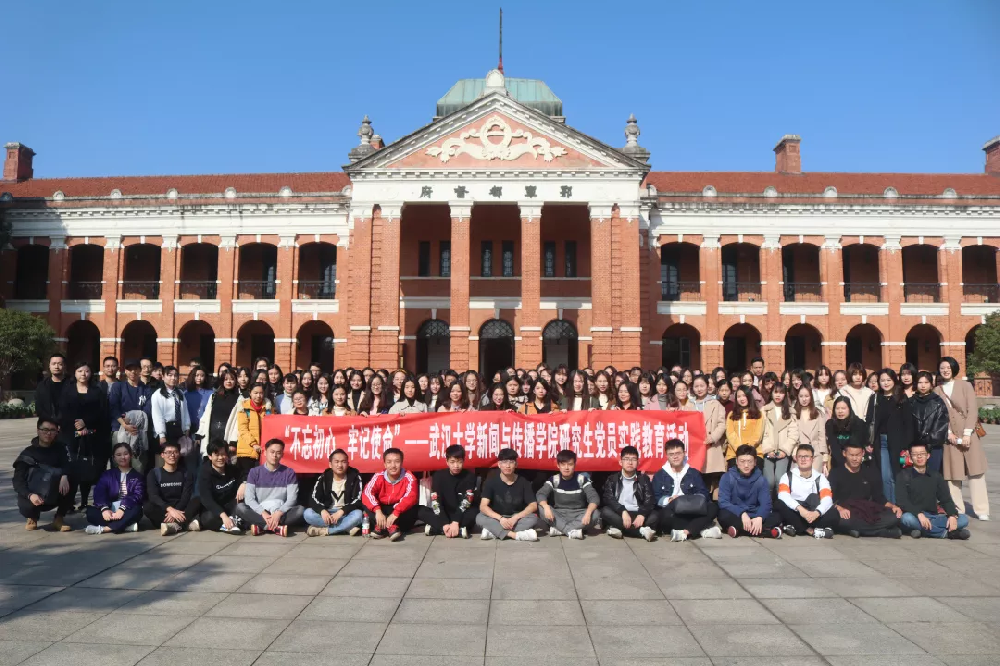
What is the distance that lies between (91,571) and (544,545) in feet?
14.8

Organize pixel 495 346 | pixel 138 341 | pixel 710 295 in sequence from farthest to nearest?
pixel 138 341 < pixel 710 295 < pixel 495 346

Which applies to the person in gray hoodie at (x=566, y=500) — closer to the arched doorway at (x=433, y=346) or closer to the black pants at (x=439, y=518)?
the black pants at (x=439, y=518)

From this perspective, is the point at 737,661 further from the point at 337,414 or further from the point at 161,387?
the point at 161,387

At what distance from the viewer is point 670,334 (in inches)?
1177

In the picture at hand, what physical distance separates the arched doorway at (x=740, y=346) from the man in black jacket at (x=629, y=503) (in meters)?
23.1

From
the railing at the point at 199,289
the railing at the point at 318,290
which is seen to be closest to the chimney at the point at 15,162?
the railing at the point at 199,289

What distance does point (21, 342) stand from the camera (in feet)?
86.6

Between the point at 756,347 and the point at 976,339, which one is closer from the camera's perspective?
the point at 976,339

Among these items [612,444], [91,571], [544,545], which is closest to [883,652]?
[544,545]

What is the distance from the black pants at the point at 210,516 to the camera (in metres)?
7.90

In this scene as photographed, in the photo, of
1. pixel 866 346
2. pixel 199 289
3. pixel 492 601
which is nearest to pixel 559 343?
pixel 866 346

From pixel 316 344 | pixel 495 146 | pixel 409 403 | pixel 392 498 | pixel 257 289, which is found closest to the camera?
pixel 392 498

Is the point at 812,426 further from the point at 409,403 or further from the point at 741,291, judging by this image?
the point at 741,291

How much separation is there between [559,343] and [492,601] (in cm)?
2263
